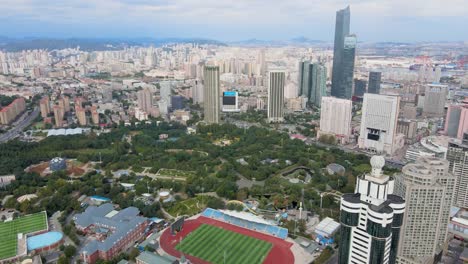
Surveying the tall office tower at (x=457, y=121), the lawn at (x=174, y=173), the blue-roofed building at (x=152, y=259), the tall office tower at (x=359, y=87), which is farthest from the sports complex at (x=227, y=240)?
the tall office tower at (x=359, y=87)

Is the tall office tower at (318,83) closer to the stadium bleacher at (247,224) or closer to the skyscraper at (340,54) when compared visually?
the skyscraper at (340,54)

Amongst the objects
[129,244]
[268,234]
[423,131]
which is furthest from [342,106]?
[129,244]

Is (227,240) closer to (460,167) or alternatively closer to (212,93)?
(460,167)

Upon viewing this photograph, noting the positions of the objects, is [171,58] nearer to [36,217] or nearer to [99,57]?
[99,57]

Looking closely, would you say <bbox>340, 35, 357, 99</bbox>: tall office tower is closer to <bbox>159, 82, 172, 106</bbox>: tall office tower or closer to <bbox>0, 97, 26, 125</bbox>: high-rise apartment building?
<bbox>159, 82, 172, 106</bbox>: tall office tower

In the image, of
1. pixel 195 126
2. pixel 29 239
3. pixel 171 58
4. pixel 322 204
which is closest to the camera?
pixel 29 239
